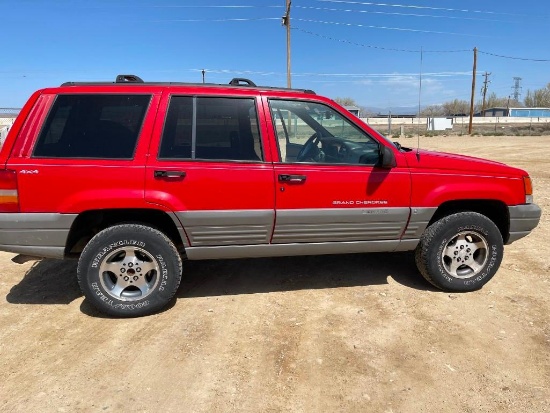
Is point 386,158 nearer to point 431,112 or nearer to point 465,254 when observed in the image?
point 465,254

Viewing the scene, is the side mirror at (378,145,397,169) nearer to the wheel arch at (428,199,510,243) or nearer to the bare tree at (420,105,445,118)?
the wheel arch at (428,199,510,243)

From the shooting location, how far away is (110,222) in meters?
3.57

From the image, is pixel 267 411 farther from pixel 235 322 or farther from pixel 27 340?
pixel 27 340

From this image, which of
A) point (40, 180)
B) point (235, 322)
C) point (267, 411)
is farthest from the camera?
point (235, 322)

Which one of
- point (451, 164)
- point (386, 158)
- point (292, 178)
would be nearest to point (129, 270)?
point (292, 178)

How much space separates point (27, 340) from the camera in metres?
3.17

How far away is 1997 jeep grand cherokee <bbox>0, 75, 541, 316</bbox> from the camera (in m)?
3.26

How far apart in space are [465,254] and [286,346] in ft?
6.70

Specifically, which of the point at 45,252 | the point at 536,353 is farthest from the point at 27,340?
the point at 536,353

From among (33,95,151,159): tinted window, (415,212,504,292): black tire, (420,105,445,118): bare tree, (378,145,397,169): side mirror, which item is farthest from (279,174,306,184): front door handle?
(420,105,445,118): bare tree

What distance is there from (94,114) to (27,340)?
71.3 inches

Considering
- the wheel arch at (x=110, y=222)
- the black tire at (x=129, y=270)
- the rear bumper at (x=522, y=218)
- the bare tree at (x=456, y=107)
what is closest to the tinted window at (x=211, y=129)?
the wheel arch at (x=110, y=222)

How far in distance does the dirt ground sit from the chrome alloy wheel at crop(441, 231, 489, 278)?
242 millimetres

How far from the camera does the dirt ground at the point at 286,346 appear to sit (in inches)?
99.7
